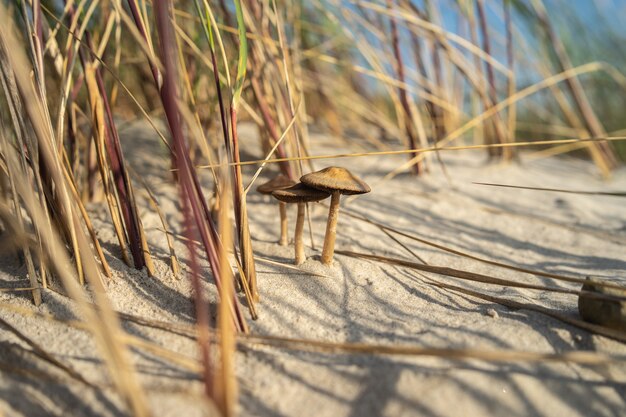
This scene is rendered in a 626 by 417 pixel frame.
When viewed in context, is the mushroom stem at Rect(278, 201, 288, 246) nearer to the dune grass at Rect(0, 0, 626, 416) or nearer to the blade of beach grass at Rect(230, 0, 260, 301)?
the dune grass at Rect(0, 0, 626, 416)

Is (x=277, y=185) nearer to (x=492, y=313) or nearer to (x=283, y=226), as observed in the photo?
(x=283, y=226)

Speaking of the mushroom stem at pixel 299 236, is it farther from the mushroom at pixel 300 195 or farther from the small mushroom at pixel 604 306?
the small mushroom at pixel 604 306

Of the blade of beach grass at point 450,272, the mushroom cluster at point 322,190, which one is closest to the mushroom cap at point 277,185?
the mushroom cluster at point 322,190

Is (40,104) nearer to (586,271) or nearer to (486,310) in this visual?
(486,310)

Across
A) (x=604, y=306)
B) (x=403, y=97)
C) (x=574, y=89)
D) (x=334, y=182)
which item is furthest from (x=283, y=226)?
(x=574, y=89)

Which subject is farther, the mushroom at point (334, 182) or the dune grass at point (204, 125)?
the mushroom at point (334, 182)
